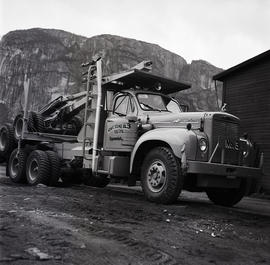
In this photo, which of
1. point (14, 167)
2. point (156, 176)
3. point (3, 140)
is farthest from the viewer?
point (3, 140)

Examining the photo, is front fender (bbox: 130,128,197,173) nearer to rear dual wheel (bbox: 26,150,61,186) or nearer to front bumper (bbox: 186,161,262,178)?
front bumper (bbox: 186,161,262,178)

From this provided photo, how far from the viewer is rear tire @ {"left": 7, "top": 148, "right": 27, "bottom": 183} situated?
11.8 meters

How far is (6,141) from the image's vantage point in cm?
1270

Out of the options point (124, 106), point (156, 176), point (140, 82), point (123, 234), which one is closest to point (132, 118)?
point (124, 106)

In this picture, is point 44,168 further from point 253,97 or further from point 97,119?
point 253,97

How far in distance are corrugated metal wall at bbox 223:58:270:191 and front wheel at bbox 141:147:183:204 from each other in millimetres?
9024

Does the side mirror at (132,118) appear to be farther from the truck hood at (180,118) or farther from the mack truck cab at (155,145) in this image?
the truck hood at (180,118)

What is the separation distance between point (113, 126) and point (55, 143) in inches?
110

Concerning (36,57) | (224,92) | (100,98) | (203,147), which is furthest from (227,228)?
(36,57)

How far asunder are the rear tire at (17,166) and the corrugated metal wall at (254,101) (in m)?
8.76

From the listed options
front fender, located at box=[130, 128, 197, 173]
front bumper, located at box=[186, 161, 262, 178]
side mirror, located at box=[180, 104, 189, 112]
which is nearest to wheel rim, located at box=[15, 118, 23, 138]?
side mirror, located at box=[180, 104, 189, 112]

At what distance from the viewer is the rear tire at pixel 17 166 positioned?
11.8m

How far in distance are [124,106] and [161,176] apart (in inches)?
93.0

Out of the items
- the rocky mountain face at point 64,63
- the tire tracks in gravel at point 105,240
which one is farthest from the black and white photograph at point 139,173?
the rocky mountain face at point 64,63
